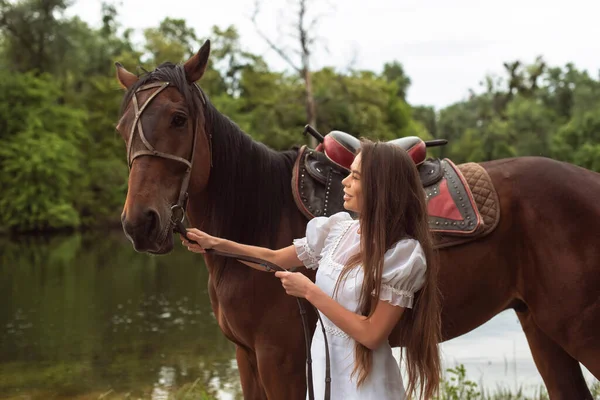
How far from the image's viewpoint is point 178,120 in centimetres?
309

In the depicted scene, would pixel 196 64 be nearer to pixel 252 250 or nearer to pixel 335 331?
pixel 252 250

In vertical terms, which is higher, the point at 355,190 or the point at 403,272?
the point at 355,190

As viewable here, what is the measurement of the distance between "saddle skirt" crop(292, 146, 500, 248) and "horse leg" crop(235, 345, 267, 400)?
0.81 meters

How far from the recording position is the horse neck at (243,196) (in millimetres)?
3443

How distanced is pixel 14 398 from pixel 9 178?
29.0 m

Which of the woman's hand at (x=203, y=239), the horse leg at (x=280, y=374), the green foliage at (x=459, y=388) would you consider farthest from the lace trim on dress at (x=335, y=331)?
the green foliage at (x=459, y=388)

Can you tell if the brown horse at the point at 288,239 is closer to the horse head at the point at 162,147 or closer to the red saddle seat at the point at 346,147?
the horse head at the point at 162,147

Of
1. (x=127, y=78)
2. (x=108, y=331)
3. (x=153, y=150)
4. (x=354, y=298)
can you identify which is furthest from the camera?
(x=108, y=331)

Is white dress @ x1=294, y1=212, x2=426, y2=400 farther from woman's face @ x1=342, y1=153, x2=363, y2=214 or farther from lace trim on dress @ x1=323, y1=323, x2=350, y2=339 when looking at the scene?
woman's face @ x1=342, y1=153, x2=363, y2=214

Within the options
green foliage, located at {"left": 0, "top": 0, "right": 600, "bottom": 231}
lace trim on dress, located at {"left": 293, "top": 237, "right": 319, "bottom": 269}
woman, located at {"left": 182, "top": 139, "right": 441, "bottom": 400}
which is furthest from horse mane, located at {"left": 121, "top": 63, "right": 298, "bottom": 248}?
green foliage, located at {"left": 0, "top": 0, "right": 600, "bottom": 231}

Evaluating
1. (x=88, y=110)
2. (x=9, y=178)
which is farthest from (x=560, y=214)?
(x=88, y=110)

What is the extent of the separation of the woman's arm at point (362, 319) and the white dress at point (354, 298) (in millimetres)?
42

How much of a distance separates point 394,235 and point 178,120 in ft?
4.19

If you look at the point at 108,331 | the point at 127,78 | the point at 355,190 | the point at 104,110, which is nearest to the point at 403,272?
the point at 355,190
